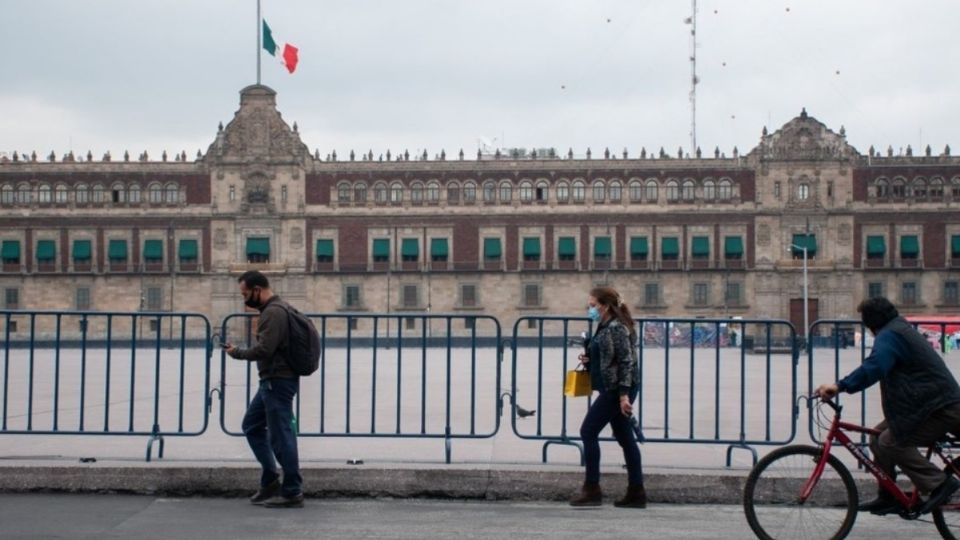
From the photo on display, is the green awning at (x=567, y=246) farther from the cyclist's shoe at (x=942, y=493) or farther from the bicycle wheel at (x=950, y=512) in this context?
the cyclist's shoe at (x=942, y=493)

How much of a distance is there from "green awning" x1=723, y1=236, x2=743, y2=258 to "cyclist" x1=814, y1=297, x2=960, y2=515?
4877 centimetres

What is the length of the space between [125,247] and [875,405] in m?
45.2

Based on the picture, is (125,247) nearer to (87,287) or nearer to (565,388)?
(87,287)

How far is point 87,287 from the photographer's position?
54.3 m

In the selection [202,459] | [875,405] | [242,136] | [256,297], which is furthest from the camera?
[242,136]

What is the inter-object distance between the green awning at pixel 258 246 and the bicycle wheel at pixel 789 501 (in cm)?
4899

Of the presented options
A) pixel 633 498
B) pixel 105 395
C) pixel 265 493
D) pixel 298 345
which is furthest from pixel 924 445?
pixel 105 395

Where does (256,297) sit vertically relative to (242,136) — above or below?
below

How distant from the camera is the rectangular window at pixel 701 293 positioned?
177ft

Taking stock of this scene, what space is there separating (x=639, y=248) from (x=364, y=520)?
4815 centimetres

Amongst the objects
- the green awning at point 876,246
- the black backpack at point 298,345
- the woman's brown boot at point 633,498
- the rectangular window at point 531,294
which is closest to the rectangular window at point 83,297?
the rectangular window at point 531,294

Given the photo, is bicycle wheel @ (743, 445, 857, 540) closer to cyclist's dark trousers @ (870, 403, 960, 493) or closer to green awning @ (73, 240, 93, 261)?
cyclist's dark trousers @ (870, 403, 960, 493)

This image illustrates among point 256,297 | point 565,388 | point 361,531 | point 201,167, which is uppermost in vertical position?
point 201,167

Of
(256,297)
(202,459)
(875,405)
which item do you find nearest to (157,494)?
(202,459)
